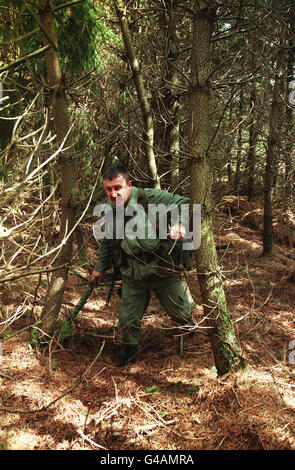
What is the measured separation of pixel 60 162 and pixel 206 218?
1.81 metres

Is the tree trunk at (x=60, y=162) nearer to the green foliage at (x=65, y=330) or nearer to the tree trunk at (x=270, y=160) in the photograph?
the green foliage at (x=65, y=330)

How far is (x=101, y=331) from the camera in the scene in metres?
4.59

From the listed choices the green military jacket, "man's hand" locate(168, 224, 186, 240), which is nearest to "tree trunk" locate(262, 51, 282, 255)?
the green military jacket

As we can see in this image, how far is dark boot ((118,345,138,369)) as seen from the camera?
12.7 feet

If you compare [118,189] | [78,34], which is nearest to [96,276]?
[118,189]

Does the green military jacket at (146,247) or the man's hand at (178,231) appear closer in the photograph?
the man's hand at (178,231)

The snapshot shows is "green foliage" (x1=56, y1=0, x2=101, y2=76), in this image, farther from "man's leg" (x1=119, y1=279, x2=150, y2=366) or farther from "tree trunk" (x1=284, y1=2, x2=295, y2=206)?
"tree trunk" (x1=284, y1=2, x2=295, y2=206)

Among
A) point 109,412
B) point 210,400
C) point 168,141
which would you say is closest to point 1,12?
point 168,141

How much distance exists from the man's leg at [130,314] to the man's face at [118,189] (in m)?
1.00

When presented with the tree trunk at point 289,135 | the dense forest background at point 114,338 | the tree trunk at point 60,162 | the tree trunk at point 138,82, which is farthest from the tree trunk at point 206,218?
the tree trunk at point 289,135

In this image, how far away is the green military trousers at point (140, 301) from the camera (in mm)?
3930

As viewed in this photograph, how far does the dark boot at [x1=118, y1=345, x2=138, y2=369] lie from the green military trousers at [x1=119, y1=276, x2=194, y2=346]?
50mm

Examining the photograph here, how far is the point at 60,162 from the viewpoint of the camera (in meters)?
3.75
